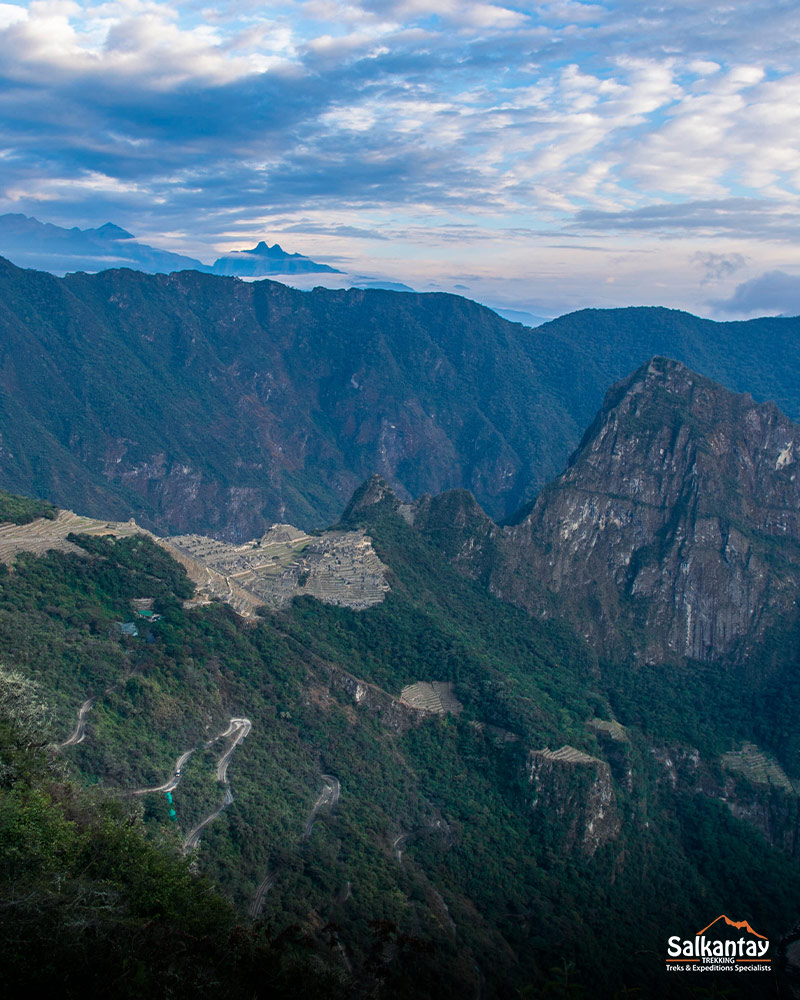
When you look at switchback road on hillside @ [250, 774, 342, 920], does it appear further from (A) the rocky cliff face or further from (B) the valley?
(A) the rocky cliff face

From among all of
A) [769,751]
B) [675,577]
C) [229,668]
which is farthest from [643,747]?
[229,668]

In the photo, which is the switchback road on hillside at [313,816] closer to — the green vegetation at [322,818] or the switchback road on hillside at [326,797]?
the switchback road on hillside at [326,797]

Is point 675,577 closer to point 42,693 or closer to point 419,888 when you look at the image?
point 419,888

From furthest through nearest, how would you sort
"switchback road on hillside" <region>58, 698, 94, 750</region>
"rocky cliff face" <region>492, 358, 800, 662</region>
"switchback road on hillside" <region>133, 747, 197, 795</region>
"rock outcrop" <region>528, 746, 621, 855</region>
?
"rocky cliff face" <region>492, 358, 800, 662</region>, "rock outcrop" <region>528, 746, 621, 855</region>, "switchback road on hillside" <region>133, 747, 197, 795</region>, "switchback road on hillside" <region>58, 698, 94, 750</region>

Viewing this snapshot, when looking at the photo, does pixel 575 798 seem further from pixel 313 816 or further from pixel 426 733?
pixel 313 816

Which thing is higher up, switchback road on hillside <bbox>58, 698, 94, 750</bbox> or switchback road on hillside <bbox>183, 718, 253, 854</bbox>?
switchback road on hillside <bbox>58, 698, 94, 750</bbox>

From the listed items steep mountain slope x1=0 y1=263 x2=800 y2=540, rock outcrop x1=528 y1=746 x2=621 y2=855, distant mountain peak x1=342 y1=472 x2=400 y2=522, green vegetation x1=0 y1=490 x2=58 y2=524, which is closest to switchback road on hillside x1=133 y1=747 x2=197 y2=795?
green vegetation x1=0 y1=490 x2=58 y2=524

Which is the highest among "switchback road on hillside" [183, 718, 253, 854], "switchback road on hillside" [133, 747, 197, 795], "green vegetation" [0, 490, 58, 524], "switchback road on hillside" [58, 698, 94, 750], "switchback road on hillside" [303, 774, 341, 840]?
"green vegetation" [0, 490, 58, 524]
